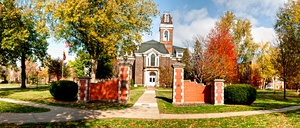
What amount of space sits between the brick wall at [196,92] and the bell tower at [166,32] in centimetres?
3795

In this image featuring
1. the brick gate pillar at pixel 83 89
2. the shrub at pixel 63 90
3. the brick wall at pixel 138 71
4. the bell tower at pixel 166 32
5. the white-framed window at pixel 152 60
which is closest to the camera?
the brick gate pillar at pixel 83 89

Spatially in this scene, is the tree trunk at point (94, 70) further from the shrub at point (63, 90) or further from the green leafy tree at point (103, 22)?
the shrub at point (63, 90)

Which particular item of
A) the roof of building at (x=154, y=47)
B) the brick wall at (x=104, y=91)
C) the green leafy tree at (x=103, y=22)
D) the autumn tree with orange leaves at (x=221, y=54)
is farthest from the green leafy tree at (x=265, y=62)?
the brick wall at (x=104, y=91)

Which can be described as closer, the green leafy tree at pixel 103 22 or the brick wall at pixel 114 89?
the brick wall at pixel 114 89

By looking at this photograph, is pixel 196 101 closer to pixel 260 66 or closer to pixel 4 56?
pixel 4 56

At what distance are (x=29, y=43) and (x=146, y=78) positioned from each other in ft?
74.9

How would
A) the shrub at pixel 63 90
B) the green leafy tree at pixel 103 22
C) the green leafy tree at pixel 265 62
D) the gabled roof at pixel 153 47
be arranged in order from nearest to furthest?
the shrub at pixel 63 90
the green leafy tree at pixel 103 22
the green leafy tree at pixel 265 62
the gabled roof at pixel 153 47

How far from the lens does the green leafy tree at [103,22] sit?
19031mm

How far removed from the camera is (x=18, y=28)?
26.0m

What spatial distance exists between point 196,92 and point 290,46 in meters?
13.4

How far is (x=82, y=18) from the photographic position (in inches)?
790

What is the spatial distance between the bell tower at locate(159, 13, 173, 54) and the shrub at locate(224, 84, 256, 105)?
3880cm

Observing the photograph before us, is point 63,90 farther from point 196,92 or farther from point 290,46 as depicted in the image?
point 290,46

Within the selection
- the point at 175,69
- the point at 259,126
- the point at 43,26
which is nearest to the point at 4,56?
the point at 43,26
